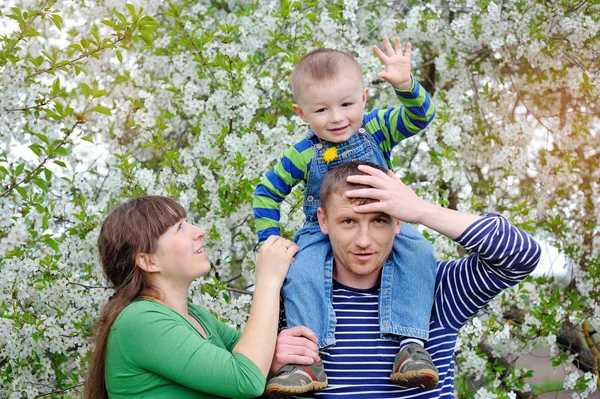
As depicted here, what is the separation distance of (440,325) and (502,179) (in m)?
2.41

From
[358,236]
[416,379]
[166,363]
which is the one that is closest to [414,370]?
[416,379]

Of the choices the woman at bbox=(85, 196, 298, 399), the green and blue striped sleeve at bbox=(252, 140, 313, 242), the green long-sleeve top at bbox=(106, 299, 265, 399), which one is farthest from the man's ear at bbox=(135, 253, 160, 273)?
the green and blue striped sleeve at bbox=(252, 140, 313, 242)

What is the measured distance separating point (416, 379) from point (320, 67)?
1.13 metres

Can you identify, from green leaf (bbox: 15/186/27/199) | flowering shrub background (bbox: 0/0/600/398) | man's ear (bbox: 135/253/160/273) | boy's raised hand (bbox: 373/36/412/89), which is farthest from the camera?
flowering shrub background (bbox: 0/0/600/398)

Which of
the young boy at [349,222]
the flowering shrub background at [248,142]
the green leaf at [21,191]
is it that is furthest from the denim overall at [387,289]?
the green leaf at [21,191]

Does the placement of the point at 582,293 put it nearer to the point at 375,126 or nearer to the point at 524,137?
the point at 524,137

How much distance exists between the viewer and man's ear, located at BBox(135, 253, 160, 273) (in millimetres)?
2197

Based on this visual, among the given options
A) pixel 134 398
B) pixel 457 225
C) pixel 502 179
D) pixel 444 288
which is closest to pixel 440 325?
pixel 444 288

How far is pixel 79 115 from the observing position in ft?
10.1

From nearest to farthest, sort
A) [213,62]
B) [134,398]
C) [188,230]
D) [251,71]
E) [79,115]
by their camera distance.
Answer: [134,398] → [188,230] → [79,115] → [213,62] → [251,71]

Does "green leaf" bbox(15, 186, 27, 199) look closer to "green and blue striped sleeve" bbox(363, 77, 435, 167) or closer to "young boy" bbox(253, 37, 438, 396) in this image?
"young boy" bbox(253, 37, 438, 396)

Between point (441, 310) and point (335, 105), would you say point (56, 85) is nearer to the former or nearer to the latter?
point (335, 105)

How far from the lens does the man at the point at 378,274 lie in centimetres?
209

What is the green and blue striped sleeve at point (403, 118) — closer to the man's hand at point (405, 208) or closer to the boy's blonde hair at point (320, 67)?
the boy's blonde hair at point (320, 67)
